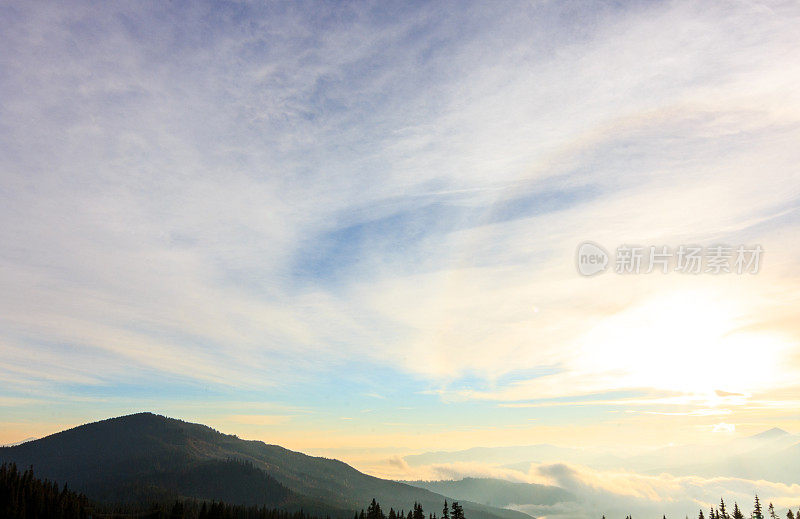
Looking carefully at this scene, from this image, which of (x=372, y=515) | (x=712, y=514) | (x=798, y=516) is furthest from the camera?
(x=712, y=514)

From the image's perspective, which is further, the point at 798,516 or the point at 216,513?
the point at 216,513

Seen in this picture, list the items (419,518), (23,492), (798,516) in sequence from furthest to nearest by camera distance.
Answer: (23,492), (798,516), (419,518)

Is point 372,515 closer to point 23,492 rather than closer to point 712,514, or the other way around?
point 712,514

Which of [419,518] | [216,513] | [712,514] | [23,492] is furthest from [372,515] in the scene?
[23,492]

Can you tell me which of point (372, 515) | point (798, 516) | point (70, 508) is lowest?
point (70, 508)

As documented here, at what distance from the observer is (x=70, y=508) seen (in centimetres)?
18762

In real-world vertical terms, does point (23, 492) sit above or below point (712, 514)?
below

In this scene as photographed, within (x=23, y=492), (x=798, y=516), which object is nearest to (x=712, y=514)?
(x=798, y=516)

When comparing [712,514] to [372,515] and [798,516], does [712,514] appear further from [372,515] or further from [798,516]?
[372,515]

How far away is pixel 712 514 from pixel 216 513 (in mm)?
167754

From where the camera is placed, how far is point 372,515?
438 ft

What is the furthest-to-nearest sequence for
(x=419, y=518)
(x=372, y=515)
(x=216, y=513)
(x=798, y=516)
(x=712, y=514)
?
(x=216, y=513), (x=712, y=514), (x=372, y=515), (x=798, y=516), (x=419, y=518)

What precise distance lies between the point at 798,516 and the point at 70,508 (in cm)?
25265

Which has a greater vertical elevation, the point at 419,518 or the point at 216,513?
A: the point at 419,518
